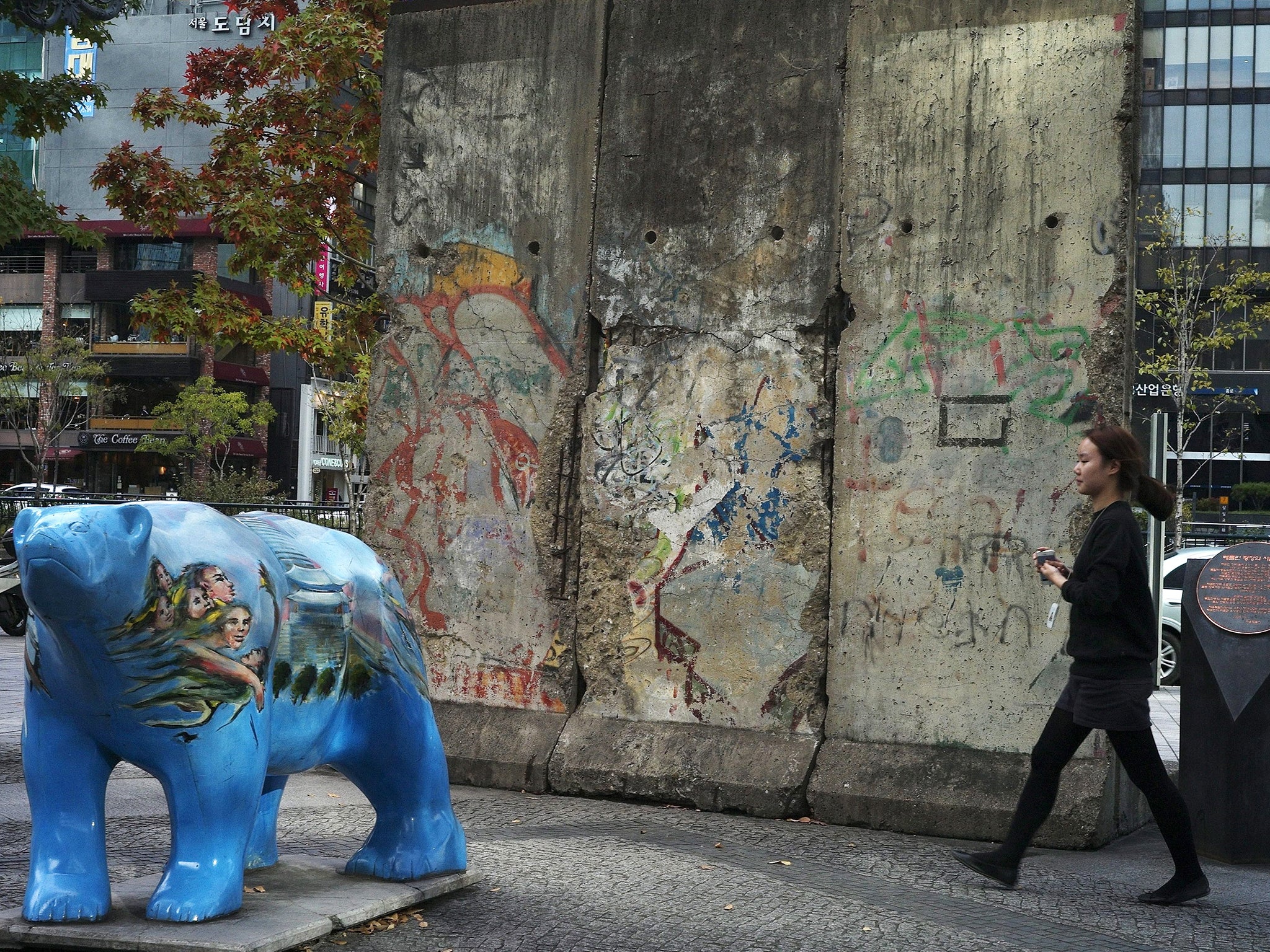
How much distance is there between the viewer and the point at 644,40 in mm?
6984

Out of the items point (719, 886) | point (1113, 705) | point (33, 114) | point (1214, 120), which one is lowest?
point (719, 886)

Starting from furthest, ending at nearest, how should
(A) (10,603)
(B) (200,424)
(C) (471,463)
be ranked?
(B) (200,424) < (A) (10,603) < (C) (471,463)

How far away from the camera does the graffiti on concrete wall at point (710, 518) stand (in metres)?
6.59

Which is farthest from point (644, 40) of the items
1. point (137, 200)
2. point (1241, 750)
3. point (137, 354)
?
point (137, 354)

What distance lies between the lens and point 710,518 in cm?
673

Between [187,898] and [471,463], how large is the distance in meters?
3.66

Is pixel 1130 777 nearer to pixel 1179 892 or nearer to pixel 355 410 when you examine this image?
pixel 1179 892

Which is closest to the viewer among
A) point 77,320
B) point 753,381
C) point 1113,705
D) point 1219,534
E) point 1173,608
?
point 1113,705

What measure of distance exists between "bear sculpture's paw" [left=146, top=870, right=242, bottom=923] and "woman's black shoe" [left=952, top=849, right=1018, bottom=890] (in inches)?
108

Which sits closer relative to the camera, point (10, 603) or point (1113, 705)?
point (1113, 705)

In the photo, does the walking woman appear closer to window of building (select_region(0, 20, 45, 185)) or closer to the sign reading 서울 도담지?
the sign reading 서울 도담지

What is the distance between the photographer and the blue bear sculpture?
138 inches

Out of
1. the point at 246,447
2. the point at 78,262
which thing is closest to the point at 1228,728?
the point at 246,447

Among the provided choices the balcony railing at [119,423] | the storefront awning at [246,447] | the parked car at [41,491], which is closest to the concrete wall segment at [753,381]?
the parked car at [41,491]
